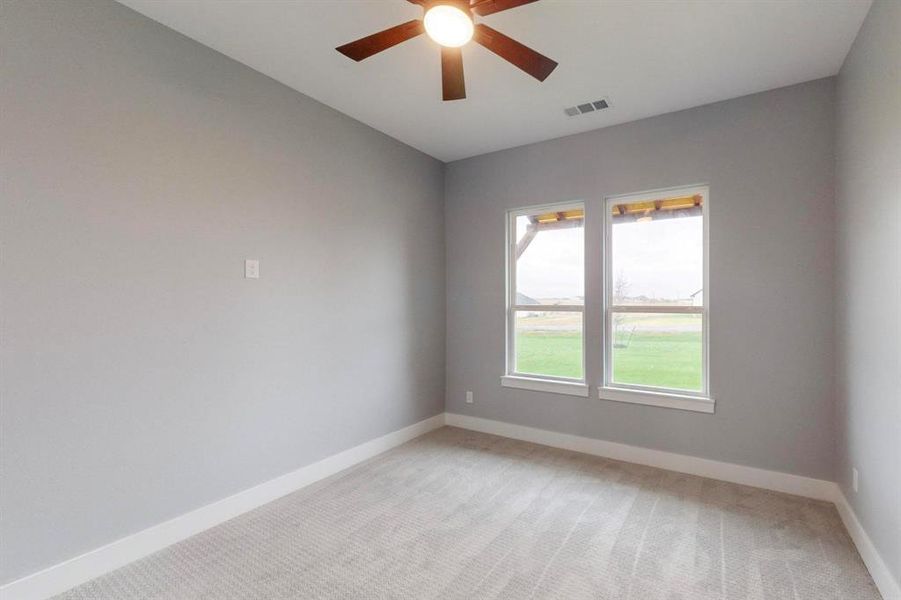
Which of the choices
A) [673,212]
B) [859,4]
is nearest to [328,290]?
[673,212]

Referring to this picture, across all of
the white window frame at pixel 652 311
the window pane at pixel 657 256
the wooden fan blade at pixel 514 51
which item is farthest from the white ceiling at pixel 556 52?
the window pane at pixel 657 256

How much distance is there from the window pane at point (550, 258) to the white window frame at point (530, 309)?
1.7 inches

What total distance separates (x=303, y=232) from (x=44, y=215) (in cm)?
137

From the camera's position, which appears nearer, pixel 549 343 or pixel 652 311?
pixel 652 311

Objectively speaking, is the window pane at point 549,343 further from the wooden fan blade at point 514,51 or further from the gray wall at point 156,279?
the wooden fan blade at point 514,51

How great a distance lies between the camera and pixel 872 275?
2.07m

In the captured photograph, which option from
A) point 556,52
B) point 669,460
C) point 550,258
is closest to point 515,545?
point 669,460

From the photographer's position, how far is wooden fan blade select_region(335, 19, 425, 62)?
1.77 m

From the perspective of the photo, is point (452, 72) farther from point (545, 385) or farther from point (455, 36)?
point (545, 385)

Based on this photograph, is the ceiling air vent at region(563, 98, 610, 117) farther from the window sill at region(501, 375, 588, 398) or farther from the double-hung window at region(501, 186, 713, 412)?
the window sill at region(501, 375, 588, 398)

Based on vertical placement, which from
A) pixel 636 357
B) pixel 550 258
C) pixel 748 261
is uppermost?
pixel 550 258

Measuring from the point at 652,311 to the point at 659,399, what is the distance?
70cm

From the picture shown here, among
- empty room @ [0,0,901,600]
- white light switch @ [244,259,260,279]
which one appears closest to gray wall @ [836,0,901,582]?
empty room @ [0,0,901,600]

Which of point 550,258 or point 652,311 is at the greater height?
point 550,258
